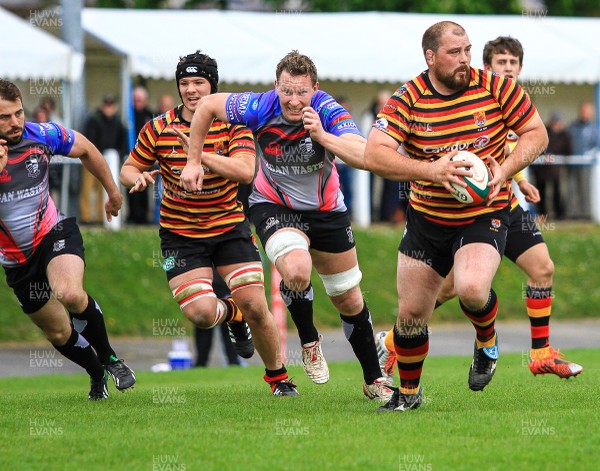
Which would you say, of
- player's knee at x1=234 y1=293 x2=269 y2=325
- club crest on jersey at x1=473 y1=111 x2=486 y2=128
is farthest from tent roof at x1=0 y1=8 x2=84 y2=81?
club crest on jersey at x1=473 y1=111 x2=486 y2=128

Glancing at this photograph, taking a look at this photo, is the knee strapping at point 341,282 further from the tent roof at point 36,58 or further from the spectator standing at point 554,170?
the spectator standing at point 554,170

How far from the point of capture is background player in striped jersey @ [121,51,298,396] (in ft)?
30.6

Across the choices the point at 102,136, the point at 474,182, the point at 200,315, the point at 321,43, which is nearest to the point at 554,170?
the point at 321,43

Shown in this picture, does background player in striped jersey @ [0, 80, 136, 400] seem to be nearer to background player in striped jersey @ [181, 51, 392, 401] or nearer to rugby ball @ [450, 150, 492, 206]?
background player in striped jersey @ [181, 51, 392, 401]

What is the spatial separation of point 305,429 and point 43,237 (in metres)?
2.85

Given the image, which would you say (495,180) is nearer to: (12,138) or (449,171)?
(449,171)

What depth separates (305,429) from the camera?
24.8 ft

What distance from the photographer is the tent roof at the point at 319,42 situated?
827 inches

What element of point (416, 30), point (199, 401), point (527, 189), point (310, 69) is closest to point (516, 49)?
point (527, 189)

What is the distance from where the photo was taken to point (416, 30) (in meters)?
24.1

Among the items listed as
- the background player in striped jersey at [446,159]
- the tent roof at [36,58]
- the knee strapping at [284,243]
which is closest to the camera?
the background player in striped jersey at [446,159]

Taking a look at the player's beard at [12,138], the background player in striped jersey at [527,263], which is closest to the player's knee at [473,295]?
the background player in striped jersey at [527,263]

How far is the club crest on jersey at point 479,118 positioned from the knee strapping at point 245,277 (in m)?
2.40

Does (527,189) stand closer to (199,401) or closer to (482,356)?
(482,356)
